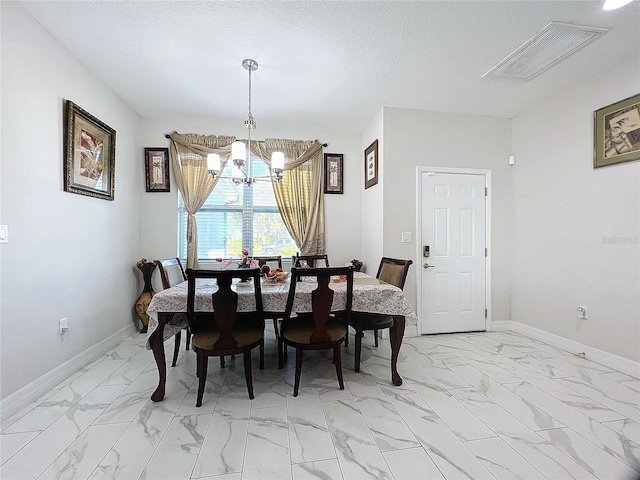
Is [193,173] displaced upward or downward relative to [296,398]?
upward

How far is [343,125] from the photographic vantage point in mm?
3695

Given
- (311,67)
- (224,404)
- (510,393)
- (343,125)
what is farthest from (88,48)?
(510,393)

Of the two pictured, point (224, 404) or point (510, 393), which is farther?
point (510, 393)

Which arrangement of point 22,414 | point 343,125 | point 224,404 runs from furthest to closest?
point 343,125, point 224,404, point 22,414

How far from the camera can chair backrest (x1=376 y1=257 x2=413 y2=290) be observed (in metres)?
2.35

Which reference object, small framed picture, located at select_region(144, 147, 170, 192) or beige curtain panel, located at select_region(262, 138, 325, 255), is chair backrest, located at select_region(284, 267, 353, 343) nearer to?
beige curtain panel, located at select_region(262, 138, 325, 255)

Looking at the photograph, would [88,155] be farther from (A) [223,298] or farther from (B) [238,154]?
(A) [223,298]

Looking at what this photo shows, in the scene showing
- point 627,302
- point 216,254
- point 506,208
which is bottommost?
point 627,302

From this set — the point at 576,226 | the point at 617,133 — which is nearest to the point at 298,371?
the point at 576,226

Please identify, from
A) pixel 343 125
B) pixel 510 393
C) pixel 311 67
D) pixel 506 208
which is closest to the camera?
pixel 510 393

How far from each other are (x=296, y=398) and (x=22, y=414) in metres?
1.79

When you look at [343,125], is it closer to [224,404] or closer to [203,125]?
[203,125]

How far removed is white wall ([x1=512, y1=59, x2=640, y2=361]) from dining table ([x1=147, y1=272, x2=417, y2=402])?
1.92m

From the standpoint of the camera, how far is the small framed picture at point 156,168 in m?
3.50
